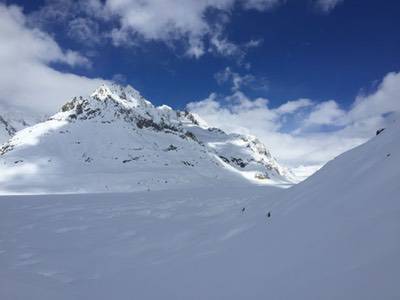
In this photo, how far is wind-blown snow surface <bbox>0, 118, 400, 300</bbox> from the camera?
5.78 m

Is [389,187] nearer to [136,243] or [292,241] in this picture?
[292,241]

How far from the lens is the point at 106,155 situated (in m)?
82.4

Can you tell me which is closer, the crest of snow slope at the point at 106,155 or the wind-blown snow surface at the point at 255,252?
the wind-blown snow surface at the point at 255,252

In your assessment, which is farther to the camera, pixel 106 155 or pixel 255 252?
pixel 106 155

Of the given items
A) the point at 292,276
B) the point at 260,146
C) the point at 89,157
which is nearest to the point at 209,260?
the point at 292,276

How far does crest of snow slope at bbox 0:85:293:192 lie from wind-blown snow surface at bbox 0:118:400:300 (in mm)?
39506

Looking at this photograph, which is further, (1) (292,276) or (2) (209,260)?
(2) (209,260)

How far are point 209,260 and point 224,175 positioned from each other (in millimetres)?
77265

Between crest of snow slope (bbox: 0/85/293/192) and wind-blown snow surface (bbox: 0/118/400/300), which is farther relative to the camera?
crest of snow slope (bbox: 0/85/293/192)

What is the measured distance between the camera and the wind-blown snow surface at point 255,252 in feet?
19.0

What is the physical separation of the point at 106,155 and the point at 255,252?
77049 millimetres

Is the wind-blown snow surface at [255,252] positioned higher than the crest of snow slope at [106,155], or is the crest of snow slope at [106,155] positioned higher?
the crest of snow slope at [106,155]

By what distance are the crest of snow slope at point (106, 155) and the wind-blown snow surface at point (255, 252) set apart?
39506mm

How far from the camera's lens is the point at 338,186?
987 cm
